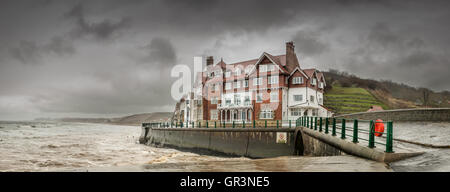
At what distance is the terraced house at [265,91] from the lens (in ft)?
124

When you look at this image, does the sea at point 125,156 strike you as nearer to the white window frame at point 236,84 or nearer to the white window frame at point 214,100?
the white window frame at point 214,100

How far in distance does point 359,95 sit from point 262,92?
30.5 meters

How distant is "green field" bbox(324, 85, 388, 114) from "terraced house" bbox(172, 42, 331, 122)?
10.2 meters

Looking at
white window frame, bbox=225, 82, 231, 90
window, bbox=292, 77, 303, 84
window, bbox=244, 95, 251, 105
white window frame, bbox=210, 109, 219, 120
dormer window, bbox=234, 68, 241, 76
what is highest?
dormer window, bbox=234, 68, 241, 76

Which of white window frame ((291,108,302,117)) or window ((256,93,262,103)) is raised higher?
window ((256,93,262,103))

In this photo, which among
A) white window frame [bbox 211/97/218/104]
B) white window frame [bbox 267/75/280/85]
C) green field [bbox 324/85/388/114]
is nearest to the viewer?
white window frame [bbox 267/75/280/85]

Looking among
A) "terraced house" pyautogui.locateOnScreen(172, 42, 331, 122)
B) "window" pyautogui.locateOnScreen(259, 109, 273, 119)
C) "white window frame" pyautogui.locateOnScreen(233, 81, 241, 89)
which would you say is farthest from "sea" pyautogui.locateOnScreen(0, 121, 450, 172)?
"white window frame" pyautogui.locateOnScreen(233, 81, 241, 89)

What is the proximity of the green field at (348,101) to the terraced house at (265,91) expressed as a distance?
10154 millimetres

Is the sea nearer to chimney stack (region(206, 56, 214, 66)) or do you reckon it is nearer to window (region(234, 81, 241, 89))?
window (region(234, 81, 241, 89))

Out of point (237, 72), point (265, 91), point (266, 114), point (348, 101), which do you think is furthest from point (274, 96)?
point (348, 101)

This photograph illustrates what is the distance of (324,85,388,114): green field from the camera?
1969 inches

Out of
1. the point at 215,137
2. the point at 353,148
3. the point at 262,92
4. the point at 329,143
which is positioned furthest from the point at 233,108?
the point at 353,148

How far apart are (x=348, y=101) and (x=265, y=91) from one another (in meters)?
24.0

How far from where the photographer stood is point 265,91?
128 feet
